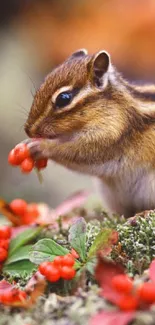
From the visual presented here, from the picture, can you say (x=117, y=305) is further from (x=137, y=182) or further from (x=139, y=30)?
(x=139, y=30)

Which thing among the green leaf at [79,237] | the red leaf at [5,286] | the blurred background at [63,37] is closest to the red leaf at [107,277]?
the green leaf at [79,237]

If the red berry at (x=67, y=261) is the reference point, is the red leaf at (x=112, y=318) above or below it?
below

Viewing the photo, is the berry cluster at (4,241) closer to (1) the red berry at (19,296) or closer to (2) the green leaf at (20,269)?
(2) the green leaf at (20,269)

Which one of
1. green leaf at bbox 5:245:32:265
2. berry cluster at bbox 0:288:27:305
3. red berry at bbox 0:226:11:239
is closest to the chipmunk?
red berry at bbox 0:226:11:239

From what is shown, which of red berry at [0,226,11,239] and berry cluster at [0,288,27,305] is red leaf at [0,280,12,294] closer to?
berry cluster at [0,288,27,305]

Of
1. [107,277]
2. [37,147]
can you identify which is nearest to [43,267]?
[107,277]

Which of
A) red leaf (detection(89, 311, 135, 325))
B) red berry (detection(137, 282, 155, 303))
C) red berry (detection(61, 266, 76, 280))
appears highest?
red berry (detection(61, 266, 76, 280))
